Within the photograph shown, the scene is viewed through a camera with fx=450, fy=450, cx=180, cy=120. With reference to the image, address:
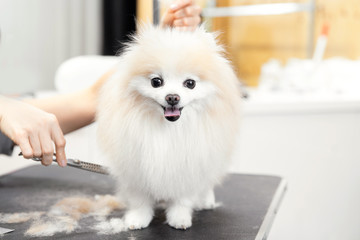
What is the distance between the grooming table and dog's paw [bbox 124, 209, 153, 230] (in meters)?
0.01

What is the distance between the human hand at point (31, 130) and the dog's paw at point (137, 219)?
0.18 meters

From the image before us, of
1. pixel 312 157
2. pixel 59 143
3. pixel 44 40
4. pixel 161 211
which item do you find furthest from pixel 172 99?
pixel 44 40

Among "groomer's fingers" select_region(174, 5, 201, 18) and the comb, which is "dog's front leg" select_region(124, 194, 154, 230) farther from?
"groomer's fingers" select_region(174, 5, 201, 18)

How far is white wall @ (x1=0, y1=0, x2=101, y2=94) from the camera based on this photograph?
1.81m

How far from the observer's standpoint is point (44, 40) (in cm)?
205

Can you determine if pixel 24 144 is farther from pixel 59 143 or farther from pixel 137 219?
pixel 137 219

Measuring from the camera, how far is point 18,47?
1.87 meters

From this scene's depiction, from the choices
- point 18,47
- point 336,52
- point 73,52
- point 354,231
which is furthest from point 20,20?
point 336,52

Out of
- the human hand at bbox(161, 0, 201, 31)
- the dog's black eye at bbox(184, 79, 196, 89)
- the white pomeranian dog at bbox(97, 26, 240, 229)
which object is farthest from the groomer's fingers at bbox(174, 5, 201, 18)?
the dog's black eye at bbox(184, 79, 196, 89)

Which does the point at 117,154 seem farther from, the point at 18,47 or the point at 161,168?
the point at 18,47

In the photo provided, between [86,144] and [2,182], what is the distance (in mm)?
320

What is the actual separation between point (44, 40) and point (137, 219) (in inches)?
56.9

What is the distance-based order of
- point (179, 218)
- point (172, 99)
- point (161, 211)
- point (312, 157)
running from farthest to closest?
point (312, 157)
point (161, 211)
point (179, 218)
point (172, 99)

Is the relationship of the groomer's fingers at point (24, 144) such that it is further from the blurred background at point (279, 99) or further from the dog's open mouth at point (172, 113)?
the blurred background at point (279, 99)
